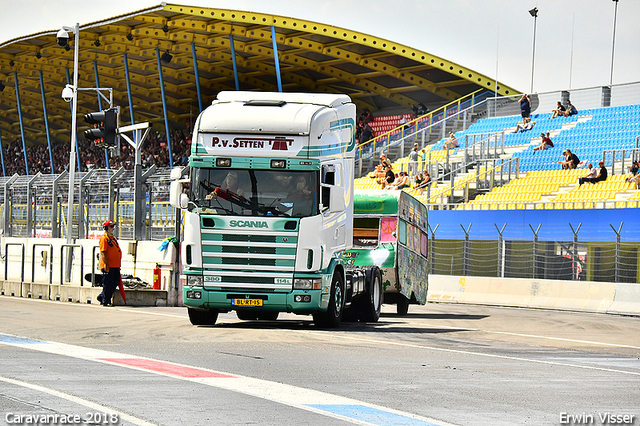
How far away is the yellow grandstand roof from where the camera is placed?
47.8 m

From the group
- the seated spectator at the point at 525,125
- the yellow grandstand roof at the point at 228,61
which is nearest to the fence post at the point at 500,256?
the seated spectator at the point at 525,125

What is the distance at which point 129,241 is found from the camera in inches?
958

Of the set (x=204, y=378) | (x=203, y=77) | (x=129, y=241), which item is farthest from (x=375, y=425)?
(x=203, y=77)

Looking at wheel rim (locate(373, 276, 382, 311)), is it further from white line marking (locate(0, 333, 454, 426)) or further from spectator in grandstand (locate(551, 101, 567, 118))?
spectator in grandstand (locate(551, 101, 567, 118))

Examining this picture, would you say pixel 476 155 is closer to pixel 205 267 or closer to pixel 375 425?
pixel 205 267

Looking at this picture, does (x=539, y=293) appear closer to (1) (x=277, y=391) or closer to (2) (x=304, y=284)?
(2) (x=304, y=284)

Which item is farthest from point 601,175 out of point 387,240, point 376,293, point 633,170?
point 376,293

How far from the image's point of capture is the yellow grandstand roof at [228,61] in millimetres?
47750

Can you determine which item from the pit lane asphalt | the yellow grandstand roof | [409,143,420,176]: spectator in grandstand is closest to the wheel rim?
the pit lane asphalt

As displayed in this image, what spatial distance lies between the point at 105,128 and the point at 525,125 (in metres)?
21.9

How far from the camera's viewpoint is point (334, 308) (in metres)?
16.9

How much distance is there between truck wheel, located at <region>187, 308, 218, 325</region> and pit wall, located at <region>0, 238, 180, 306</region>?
18.8 feet

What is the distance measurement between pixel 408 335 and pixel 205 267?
3536 mm

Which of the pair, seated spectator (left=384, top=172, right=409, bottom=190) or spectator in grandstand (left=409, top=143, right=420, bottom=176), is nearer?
seated spectator (left=384, top=172, right=409, bottom=190)
